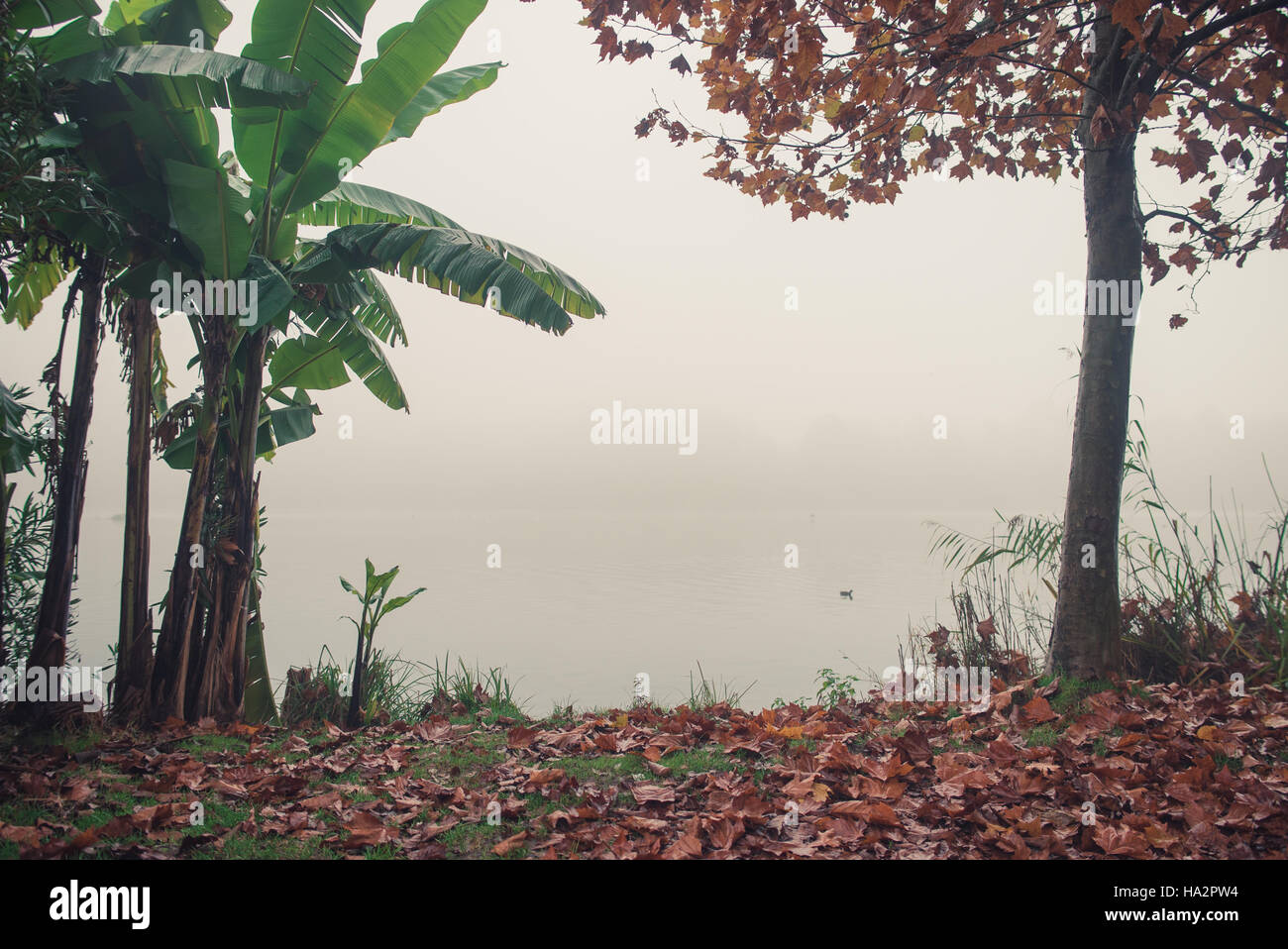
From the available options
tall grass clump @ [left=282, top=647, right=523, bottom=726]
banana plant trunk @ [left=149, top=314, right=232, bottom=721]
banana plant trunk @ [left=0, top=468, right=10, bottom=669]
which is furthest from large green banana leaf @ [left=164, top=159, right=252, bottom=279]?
tall grass clump @ [left=282, top=647, right=523, bottom=726]

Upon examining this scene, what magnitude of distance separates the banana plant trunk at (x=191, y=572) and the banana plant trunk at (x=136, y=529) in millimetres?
110

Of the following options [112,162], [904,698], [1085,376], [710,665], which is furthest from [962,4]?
[710,665]

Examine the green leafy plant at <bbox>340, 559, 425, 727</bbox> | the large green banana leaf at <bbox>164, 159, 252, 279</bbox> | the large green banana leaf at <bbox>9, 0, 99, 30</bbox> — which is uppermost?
the large green banana leaf at <bbox>9, 0, 99, 30</bbox>

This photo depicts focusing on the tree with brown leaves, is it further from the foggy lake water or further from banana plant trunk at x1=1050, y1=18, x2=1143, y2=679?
the foggy lake water

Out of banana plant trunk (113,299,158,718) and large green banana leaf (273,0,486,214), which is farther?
large green banana leaf (273,0,486,214)

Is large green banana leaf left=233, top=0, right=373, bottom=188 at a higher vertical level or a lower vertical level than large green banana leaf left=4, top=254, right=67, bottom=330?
higher

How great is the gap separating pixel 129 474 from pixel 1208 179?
320 inches

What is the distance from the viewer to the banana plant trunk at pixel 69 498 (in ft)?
14.8

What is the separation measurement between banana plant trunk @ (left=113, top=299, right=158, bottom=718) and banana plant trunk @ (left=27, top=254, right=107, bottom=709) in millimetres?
245

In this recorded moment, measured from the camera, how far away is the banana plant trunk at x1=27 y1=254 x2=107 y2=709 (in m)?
4.50

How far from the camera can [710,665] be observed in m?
8.84

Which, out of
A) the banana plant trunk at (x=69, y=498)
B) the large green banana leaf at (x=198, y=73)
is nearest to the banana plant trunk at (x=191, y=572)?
the banana plant trunk at (x=69, y=498)

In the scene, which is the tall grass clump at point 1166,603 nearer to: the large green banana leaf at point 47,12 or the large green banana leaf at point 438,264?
the large green banana leaf at point 438,264

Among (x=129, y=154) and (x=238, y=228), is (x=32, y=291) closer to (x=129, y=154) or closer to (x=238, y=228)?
(x=129, y=154)
